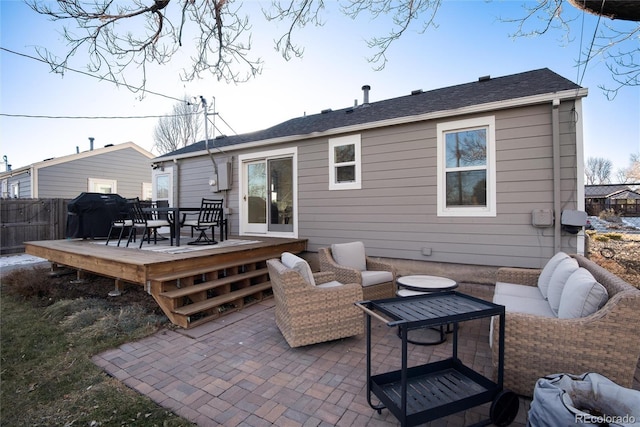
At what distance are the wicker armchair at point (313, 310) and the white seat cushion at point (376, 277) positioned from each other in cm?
88

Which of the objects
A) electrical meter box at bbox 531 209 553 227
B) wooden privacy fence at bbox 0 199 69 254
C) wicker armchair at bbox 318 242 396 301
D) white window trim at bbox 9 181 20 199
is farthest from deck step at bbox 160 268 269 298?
white window trim at bbox 9 181 20 199

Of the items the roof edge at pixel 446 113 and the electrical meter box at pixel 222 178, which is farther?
the electrical meter box at pixel 222 178

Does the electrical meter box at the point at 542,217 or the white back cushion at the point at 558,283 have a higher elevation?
the electrical meter box at the point at 542,217

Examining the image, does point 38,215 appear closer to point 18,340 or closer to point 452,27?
point 18,340

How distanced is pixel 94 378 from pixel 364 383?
7.50ft

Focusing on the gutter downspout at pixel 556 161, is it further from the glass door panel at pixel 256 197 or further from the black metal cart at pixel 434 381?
the glass door panel at pixel 256 197

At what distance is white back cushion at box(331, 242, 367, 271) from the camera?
453 cm

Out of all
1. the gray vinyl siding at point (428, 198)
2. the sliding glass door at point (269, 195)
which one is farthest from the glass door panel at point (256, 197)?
the gray vinyl siding at point (428, 198)

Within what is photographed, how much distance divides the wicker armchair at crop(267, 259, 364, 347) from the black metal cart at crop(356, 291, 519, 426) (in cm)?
94

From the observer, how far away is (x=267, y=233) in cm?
698

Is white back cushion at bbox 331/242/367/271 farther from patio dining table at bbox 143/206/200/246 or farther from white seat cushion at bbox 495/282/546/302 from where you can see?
patio dining table at bbox 143/206/200/246

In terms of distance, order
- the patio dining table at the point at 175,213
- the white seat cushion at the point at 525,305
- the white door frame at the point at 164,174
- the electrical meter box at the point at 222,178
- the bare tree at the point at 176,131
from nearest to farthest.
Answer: the white seat cushion at the point at 525,305 → the patio dining table at the point at 175,213 → the electrical meter box at the point at 222,178 → the white door frame at the point at 164,174 → the bare tree at the point at 176,131

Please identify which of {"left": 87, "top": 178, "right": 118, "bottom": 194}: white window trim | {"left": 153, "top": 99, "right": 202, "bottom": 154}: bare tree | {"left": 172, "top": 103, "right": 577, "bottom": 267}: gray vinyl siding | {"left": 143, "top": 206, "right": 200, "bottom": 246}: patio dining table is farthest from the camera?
{"left": 153, "top": 99, "right": 202, "bottom": 154}: bare tree

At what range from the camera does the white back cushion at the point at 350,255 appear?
4531 millimetres
